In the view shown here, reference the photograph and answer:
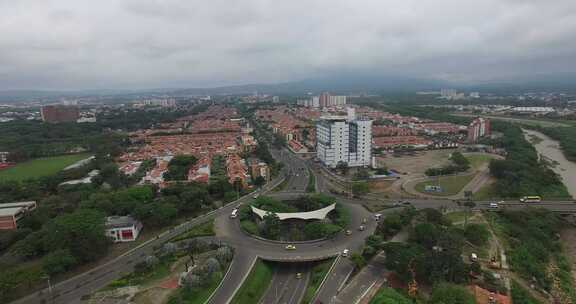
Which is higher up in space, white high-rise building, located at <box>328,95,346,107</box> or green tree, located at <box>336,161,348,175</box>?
white high-rise building, located at <box>328,95,346,107</box>

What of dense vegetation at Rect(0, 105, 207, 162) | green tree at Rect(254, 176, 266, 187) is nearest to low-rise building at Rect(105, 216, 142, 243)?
green tree at Rect(254, 176, 266, 187)

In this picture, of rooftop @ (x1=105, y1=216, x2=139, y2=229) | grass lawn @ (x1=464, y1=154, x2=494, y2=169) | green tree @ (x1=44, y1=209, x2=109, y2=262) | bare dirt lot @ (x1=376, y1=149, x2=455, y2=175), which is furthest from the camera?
grass lawn @ (x1=464, y1=154, x2=494, y2=169)

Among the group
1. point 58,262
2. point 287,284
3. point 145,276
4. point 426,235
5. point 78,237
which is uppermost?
point 78,237

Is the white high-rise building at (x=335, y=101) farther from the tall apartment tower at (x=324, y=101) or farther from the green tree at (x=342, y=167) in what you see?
the green tree at (x=342, y=167)

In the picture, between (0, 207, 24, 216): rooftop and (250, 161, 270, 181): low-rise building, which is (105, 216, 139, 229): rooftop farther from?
(250, 161, 270, 181): low-rise building

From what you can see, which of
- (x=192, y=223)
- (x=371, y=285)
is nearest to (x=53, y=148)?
(x=192, y=223)

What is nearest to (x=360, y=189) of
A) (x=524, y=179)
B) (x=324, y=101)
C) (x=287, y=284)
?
(x=287, y=284)

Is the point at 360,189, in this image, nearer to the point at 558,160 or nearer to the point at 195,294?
the point at 195,294
